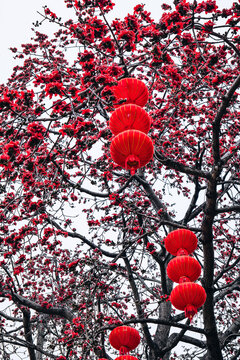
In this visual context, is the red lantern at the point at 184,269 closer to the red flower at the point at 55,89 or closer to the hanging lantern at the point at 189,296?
the hanging lantern at the point at 189,296

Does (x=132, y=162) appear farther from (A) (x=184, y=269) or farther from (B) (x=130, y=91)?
(A) (x=184, y=269)

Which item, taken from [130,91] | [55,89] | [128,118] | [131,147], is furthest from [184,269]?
[55,89]

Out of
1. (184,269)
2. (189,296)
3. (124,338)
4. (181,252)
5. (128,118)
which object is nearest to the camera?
(128,118)

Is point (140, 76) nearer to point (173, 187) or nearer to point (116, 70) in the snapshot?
point (173, 187)

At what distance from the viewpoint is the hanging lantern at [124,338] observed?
3473mm

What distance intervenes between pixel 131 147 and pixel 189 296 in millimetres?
1619

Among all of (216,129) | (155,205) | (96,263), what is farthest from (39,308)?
(216,129)

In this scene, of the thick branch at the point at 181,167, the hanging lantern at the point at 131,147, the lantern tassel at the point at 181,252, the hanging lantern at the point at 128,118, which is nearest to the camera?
the hanging lantern at the point at 131,147

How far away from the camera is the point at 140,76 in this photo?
6.82m

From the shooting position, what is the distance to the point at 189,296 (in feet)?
9.25

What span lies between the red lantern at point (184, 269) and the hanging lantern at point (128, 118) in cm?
150

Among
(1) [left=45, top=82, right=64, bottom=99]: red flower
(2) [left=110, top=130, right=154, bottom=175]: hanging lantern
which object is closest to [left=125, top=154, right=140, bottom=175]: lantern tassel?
(2) [left=110, top=130, right=154, bottom=175]: hanging lantern

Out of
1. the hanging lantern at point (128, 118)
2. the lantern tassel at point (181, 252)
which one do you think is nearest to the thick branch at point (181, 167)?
the lantern tassel at point (181, 252)

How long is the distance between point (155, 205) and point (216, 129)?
2443mm
